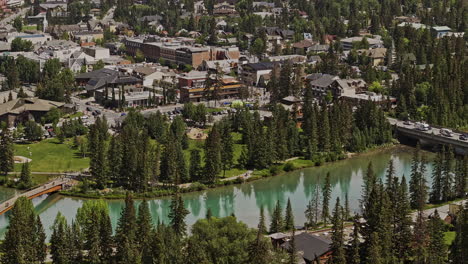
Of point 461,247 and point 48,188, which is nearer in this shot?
point 461,247

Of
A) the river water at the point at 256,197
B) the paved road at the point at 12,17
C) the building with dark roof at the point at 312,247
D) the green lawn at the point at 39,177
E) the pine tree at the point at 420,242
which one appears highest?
the paved road at the point at 12,17

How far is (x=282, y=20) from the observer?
56.7 metres

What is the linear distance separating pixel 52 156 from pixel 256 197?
800 cm

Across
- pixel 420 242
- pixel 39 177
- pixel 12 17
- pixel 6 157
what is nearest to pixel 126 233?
pixel 420 242

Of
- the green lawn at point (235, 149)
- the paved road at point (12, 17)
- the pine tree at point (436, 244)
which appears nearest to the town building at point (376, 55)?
the green lawn at point (235, 149)

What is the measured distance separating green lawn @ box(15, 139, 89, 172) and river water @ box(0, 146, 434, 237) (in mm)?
2130

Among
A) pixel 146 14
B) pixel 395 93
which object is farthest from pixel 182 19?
pixel 395 93

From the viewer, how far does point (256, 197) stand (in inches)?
976

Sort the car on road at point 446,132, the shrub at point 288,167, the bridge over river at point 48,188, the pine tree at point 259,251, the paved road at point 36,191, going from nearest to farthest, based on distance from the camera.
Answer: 1. the pine tree at point 259,251
2. the paved road at point 36,191
3. the bridge over river at point 48,188
4. the shrub at point 288,167
5. the car on road at point 446,132

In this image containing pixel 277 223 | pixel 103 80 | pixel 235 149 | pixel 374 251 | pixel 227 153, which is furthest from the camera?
pixel 103 80

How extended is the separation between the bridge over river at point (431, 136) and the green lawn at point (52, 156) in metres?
13.0

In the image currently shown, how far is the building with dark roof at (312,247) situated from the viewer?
17.6 meters

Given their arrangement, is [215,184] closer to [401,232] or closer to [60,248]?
[60,248]

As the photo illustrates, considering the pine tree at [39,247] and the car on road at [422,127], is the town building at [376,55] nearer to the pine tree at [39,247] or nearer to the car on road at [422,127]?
the car on road at [422,127]
